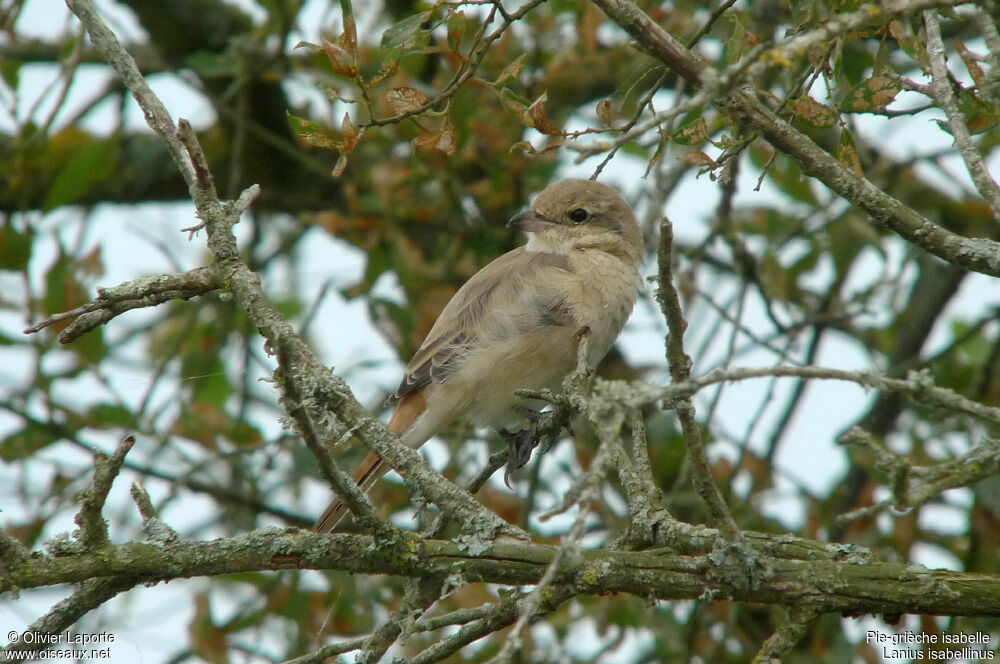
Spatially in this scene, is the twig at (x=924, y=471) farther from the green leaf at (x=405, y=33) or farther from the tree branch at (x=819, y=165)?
the green leaf at (x=405, y=33)

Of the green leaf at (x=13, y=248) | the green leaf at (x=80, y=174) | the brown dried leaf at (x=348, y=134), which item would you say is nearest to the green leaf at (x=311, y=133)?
the brown dried leaf at (x=348, y=134)

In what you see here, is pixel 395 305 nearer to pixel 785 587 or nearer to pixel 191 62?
pixel 191 62

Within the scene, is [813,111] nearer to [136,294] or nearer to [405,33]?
[405,33]

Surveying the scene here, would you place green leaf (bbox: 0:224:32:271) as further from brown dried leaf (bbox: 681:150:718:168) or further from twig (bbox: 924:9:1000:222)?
twig (bbox: 924:9:1000:222)

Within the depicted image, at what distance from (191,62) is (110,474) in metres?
3.24

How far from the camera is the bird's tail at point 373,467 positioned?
3590 millimetres

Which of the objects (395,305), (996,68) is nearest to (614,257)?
(395,305)

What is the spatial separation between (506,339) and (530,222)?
0.67m

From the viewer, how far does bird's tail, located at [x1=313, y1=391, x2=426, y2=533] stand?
3590mm

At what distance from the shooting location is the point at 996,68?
2.04 meters

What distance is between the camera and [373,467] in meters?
3.82

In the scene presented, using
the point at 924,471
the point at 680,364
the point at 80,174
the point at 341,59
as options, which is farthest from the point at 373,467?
the point at 924,471

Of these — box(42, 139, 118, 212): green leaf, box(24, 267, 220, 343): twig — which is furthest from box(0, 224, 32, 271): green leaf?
box(24, 267, 220, 343): twig

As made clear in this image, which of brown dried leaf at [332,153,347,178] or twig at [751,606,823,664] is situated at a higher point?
brown dried leaf at [332,153,347,178]
